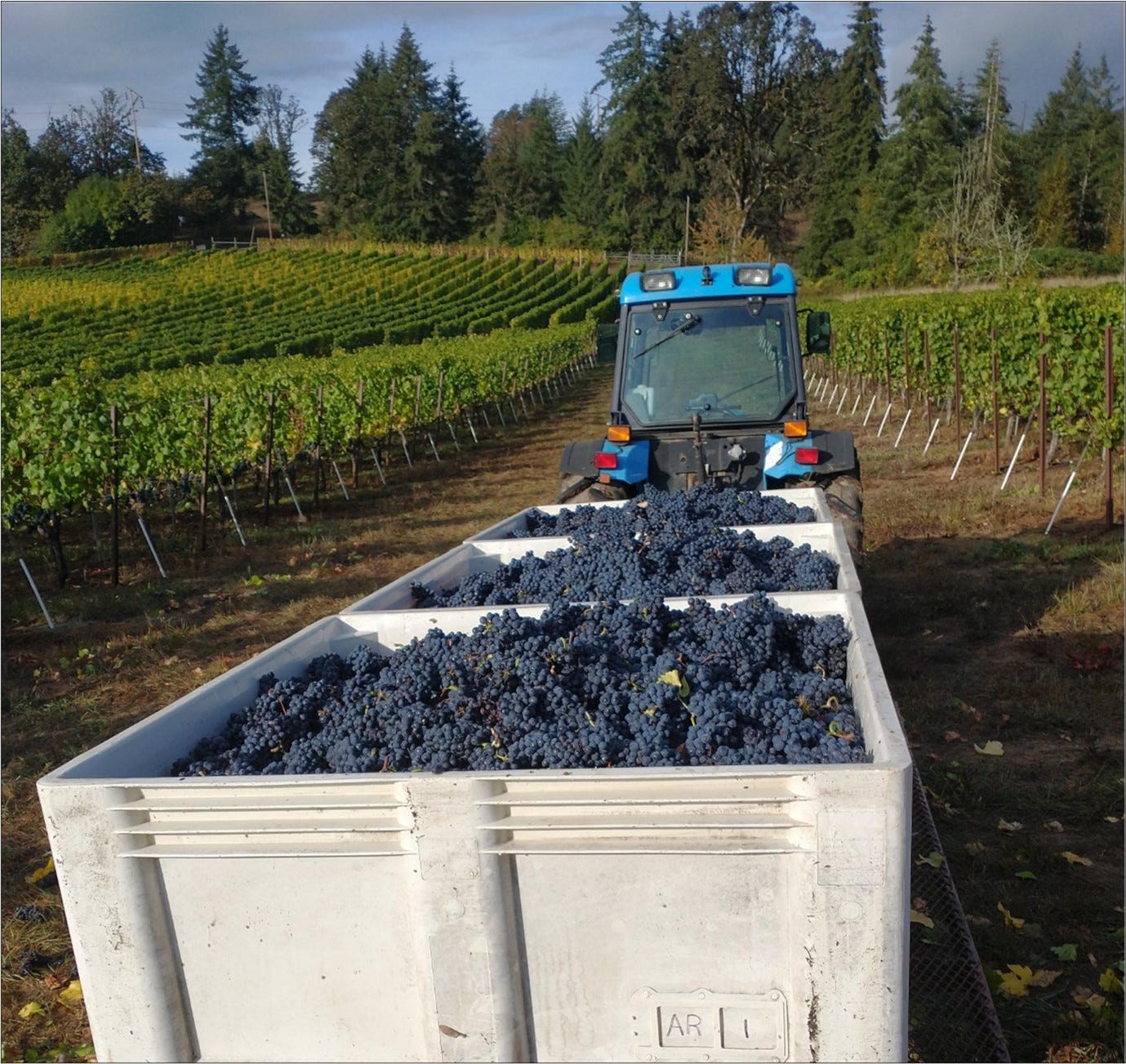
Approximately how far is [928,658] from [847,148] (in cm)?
6391

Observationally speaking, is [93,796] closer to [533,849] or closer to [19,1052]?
[533,849]

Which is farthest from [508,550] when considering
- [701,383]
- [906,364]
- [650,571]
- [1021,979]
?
[906,364]

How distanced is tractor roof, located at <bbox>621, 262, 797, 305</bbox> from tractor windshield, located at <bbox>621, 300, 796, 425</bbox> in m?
0.08

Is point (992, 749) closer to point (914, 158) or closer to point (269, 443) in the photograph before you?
point (269, 443)

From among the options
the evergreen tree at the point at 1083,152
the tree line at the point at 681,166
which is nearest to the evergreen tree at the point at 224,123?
the tree line at the point at 681,166

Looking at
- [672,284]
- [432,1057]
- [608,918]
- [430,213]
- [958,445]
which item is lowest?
[958,445]

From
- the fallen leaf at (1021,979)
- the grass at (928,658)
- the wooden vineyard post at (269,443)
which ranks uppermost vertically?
the wooden vineyard post at (269,443)

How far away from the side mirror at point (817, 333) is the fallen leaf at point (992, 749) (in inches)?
102

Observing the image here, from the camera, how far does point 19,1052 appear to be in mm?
3154

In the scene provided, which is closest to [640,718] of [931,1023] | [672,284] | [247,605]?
[931,1023]

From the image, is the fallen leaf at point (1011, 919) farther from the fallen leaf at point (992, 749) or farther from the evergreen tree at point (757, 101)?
the evergreen tree at point (757, 101)

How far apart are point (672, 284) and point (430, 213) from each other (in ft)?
230

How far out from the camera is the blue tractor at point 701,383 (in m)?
6.20

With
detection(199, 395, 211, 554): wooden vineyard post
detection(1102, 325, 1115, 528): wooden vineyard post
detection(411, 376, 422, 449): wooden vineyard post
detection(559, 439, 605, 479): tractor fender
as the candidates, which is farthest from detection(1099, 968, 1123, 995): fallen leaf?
detection(411, 376, 422, 449): wooden vineyard post
